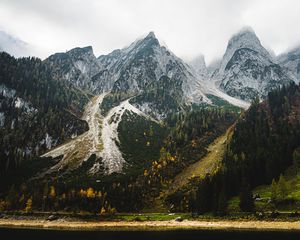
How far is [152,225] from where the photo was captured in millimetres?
99438

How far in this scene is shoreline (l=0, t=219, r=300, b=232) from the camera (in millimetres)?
82344

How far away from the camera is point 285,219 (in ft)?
278

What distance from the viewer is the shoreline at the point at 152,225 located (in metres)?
82.3

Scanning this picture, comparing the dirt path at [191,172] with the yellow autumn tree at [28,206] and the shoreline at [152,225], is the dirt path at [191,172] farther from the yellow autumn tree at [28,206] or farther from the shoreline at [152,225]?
the yellow autumn tree at [28,206]

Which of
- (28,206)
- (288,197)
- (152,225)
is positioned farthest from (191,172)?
(28,206)

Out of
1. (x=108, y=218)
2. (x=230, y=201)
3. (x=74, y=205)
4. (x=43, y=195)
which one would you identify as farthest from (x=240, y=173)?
(x=43, y=195)

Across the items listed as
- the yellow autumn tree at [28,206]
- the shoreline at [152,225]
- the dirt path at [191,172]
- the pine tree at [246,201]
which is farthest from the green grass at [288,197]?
the yellow autumn tree at [28,206]

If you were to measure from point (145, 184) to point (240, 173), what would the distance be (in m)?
53.1

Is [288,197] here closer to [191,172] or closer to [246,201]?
[246,201]

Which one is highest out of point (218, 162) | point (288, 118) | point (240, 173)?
point (288, 118)

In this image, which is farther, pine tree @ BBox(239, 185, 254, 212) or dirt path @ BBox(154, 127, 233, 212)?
dirt path @ BBox(154, 127, 233, 212)

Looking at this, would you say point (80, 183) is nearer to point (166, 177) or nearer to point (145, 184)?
point (145, 184)
